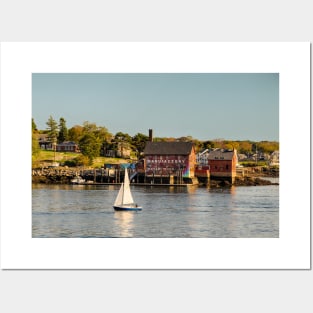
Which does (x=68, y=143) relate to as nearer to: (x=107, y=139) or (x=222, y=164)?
(x=107, y=139)

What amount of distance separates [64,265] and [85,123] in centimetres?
289

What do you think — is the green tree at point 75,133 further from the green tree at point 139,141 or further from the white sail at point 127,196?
the white sail at point 127,196

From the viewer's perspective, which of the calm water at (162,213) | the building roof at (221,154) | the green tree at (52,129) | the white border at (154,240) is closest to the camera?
the white border at (154,240)

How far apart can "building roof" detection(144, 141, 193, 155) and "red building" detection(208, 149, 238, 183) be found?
0.52 metres

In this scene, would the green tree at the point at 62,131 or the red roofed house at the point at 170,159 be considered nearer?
the green tree at the point at 62,131

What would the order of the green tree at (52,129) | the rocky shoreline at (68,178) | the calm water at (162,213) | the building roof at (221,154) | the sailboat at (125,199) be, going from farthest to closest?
the sailboat at (125,199) < the building roof at (221,154) < the rocky shoreline at (68,178) < the green tree at (52,129) < the calm water at (162,213)

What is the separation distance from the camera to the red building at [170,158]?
15.3m

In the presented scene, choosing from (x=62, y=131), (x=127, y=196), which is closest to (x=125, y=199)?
(x=127, y=196)

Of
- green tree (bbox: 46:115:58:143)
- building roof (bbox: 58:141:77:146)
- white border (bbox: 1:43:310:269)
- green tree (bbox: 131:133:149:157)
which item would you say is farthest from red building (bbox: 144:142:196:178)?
white border (bbox: 1:43:310:269)

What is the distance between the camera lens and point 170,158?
1548 centimetres

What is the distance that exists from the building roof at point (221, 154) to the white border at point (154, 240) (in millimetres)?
1691

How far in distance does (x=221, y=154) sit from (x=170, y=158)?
1.01 meters

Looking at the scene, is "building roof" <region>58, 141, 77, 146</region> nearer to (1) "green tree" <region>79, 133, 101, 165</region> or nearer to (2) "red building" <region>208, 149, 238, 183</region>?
(1) "green tree" <region>79, 133, 101, 165</region>

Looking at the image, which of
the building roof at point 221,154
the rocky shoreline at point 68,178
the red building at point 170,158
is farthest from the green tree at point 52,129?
the building roof at point 221,154
